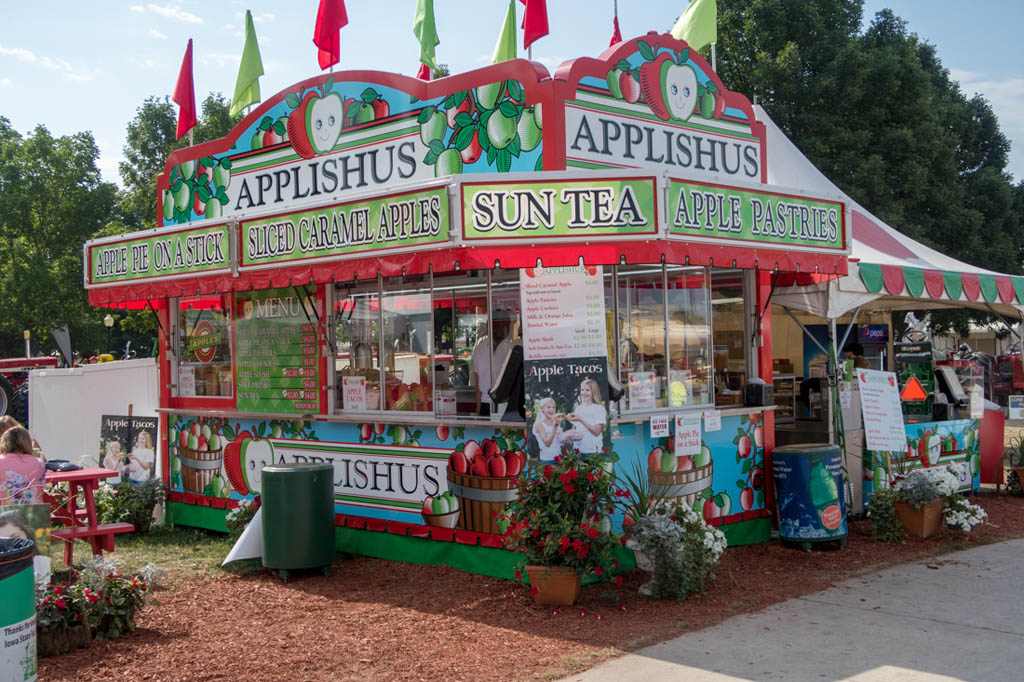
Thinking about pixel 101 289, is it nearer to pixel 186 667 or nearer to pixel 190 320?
pixel 190 320

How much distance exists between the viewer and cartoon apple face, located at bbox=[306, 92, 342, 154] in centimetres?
979

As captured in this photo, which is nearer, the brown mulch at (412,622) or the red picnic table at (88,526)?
the brown mulch at (412,622)

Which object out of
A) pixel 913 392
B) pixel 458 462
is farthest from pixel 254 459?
pixel 913 392

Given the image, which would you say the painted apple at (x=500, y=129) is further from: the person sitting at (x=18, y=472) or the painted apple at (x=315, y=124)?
the person sitting at (x=18, y=472)

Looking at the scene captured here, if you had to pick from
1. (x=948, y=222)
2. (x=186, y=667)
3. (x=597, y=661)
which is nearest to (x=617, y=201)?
(x=597, y=661)

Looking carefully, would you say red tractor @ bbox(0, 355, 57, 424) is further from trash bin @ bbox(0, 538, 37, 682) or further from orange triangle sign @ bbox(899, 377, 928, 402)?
trash bin @ bbox(0, 538, 37, 682)

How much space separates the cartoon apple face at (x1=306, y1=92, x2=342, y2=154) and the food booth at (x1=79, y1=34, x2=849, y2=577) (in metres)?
0.02

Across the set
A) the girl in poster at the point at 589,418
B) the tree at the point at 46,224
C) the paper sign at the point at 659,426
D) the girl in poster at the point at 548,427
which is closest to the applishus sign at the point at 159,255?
the girl in poster at the point at 548,427

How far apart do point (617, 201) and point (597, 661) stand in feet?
11.0

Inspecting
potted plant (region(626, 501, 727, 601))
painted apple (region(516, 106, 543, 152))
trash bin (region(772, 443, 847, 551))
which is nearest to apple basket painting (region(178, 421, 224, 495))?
painted apple (region(516, 106, 543, 152))

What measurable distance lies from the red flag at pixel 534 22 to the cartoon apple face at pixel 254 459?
5119mm

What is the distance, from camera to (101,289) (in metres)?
11.1

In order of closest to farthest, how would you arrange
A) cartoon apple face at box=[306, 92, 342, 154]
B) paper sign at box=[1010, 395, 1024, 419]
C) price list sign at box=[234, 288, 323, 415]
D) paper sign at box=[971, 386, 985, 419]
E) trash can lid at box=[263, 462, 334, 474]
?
trash can lid at box=[263, 462, 334, 474] < cartoon apple face at box=[306, 92, 342, 154] < price list sign at box=[234, 288, 323, 415] < paper sign at box=[971, 386, 985, 419] < paper sign at box=[1010, 395, 1024, 419]

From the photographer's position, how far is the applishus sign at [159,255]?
9.47m
